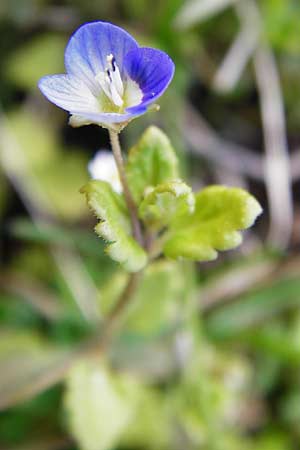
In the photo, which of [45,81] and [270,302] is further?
[270,302]

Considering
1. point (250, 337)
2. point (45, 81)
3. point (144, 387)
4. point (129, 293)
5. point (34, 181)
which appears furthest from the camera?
point (34, 181)

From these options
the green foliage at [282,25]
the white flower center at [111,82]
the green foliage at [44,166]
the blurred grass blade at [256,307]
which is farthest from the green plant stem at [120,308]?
the green foliage at [282,25]

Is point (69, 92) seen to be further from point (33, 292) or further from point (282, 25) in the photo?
point (282, 25)

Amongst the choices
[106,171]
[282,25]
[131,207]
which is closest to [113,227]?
[131,207]

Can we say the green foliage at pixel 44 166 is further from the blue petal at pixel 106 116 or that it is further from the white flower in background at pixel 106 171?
the blue petal at pixel 106 116

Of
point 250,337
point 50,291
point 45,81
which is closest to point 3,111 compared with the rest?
point 50,291

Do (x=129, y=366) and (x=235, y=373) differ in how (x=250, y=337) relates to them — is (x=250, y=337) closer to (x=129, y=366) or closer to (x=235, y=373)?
(x=235, y=373)
